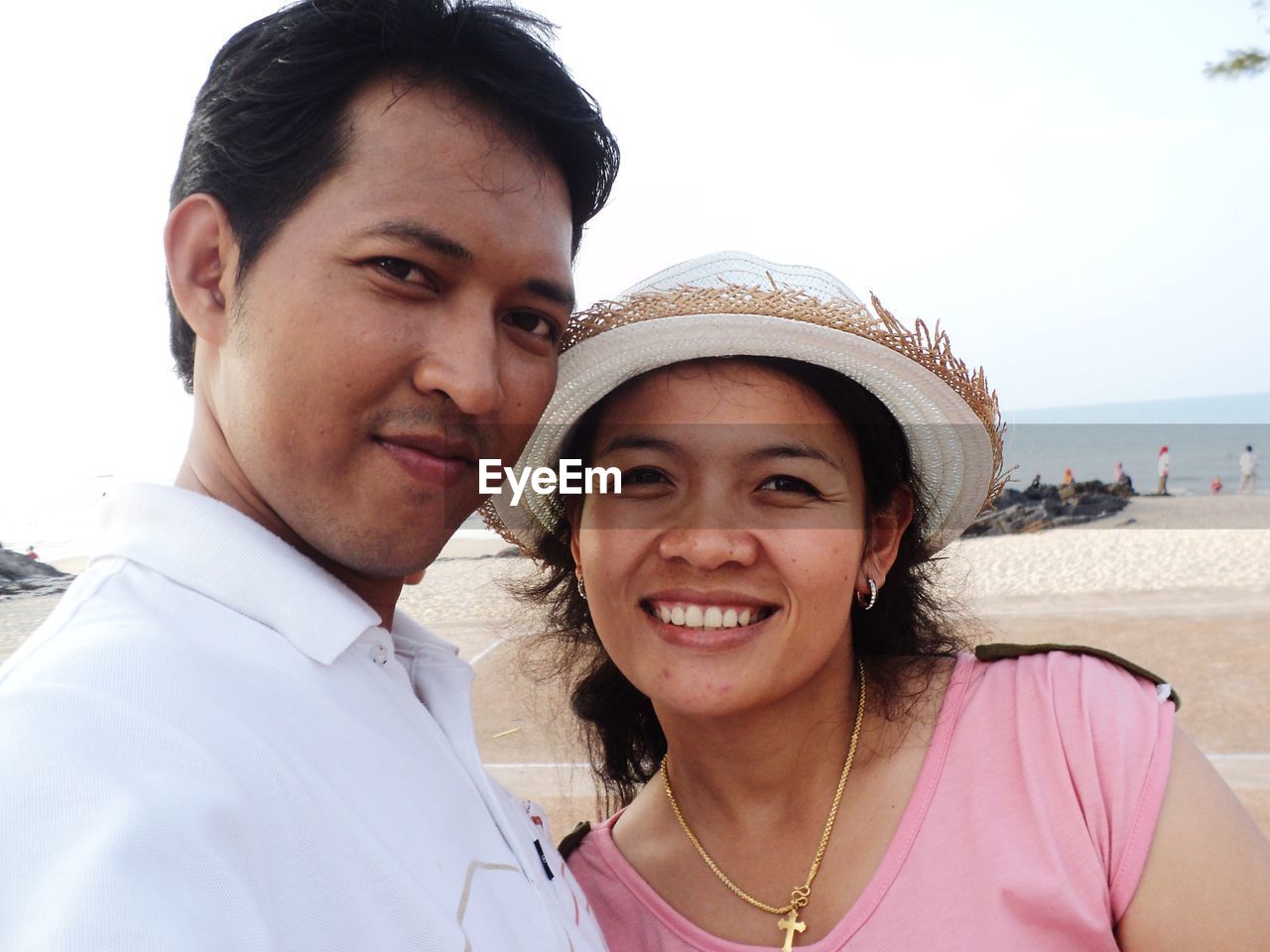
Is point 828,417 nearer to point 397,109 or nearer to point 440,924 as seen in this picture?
point 397,109

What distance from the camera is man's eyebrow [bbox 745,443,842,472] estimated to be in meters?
2.18

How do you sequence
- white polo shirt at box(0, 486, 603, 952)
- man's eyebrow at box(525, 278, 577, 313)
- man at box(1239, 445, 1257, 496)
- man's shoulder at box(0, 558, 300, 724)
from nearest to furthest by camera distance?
white polo shirt at box(0, 486, 603, 952) < man's shoulder at box(0, 558, 300, 724) < man's eyebrow at box(525, 278, 577, 313) < man at box(1239, 445, 1257, 496)

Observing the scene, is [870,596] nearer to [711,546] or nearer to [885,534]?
[885,534]

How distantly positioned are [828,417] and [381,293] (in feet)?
3.75

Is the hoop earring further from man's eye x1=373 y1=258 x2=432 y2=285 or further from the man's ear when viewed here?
the man's ear

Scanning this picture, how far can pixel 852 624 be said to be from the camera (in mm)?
2732

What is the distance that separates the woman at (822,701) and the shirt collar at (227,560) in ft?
3.01

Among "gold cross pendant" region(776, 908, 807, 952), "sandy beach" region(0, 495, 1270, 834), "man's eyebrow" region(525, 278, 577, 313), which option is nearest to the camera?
"man's eyebrow" region(525, 278, 577, 313)

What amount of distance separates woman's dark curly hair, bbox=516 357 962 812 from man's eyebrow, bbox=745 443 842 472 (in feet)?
0.48

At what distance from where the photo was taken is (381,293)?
1.58 meters

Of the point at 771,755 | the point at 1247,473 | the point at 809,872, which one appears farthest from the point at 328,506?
the point at 1247,473

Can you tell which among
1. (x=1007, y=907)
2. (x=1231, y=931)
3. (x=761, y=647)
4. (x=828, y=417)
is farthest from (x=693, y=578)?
(x=1231, y=931)

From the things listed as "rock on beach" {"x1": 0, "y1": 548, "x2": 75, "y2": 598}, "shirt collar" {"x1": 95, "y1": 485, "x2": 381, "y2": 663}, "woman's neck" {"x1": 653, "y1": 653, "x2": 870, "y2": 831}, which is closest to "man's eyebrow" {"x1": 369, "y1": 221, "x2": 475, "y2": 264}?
"shirt collar" {"x1": 95, "y1": 485, "x2": 381, "y2": 663}

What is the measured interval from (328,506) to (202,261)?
0.50 meters
